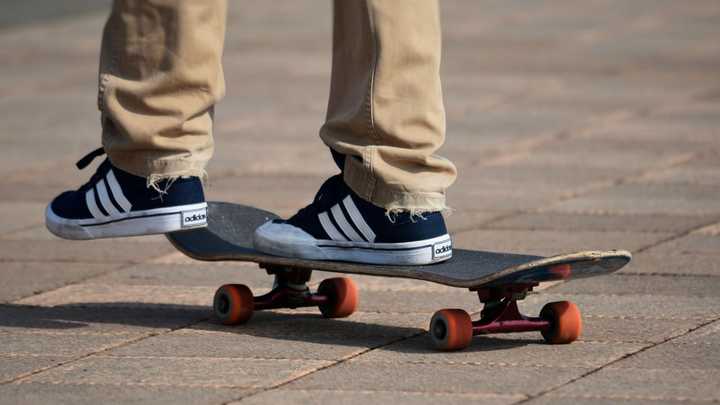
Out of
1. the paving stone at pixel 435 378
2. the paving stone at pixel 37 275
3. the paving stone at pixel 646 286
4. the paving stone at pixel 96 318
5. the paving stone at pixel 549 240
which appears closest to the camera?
the paving stone at pixel 435 378

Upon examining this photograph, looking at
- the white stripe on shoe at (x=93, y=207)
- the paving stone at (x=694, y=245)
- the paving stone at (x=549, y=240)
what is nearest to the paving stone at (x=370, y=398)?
the white stripe on shoe at (x=93, y=207)

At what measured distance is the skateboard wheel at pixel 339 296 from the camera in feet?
13.2

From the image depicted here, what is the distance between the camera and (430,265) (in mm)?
3795

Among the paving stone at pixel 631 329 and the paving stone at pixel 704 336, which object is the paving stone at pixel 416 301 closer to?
the paving stone at pixel 631 329

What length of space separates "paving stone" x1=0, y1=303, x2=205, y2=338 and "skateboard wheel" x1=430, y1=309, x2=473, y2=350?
75cm

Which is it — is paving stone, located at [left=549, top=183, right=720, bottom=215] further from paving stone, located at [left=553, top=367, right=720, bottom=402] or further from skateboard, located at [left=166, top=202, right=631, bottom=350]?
paving stone, located at [left=553, top=367, right=720, bottom=402]

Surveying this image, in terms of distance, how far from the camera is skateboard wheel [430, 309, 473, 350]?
11.7 ft

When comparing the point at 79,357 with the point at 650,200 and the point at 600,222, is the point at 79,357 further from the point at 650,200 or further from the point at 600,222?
the point at 650,200

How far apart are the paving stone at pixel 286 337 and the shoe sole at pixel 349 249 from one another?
192 millimetres

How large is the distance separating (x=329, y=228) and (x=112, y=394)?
83 centimetres

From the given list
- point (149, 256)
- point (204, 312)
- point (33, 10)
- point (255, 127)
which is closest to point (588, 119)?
point (255, 127)

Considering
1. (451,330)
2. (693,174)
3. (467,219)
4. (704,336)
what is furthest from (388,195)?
(693,174)

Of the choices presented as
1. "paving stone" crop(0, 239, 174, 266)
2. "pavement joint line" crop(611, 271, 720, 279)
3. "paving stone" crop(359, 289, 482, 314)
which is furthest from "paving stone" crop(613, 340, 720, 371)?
"paving stone" crop(0, 239, 174, 266)

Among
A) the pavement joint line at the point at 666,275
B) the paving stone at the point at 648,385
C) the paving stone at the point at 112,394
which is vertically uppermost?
the pavement joint line at the point at 666,275
